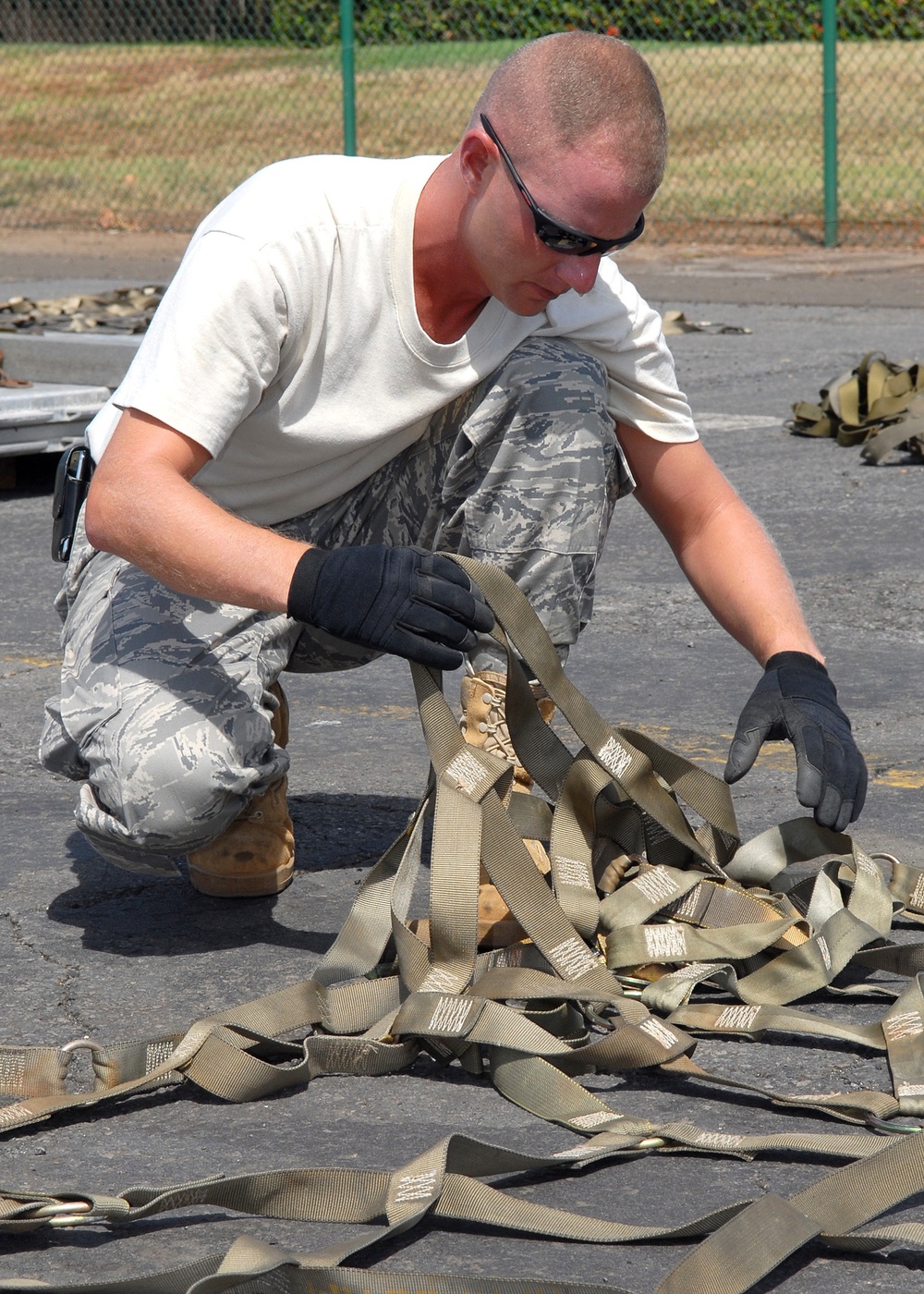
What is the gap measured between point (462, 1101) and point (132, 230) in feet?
45.4

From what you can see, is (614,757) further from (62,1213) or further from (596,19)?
(596,19)

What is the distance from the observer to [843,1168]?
69.4 inches

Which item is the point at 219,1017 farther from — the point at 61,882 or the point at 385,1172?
the point at 61,882

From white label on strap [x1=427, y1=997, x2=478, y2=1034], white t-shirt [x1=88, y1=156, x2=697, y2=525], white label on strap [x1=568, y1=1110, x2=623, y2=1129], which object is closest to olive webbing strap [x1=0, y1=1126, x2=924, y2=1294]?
white label on strap [x1=568, y1=1110, x2=623, y2=1129]

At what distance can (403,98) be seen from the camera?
15219mm

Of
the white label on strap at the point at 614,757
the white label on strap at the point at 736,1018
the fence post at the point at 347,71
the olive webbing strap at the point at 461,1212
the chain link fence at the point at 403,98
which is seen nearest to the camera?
the olive webbing strap at the point at 461,1212

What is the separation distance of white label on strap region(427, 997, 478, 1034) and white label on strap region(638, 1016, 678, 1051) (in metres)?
0.21

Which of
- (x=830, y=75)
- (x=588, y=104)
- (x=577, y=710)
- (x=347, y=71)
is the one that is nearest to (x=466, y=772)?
(x=577, y=710)

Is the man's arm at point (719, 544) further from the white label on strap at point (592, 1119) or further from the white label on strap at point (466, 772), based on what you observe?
the white label on strap at point (592, 1119)

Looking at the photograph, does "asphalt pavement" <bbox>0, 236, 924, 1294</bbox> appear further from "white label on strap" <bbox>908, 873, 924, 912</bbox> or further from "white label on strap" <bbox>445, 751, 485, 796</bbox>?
"white label on strap" <bbox>445, 751, 485, 796</bbox>

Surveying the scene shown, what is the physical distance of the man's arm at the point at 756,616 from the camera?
236 cm

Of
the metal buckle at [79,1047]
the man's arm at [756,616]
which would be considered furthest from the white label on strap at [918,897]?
the metal buckle at [79,1047]

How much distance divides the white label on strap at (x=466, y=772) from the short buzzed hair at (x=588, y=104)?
0.80 m

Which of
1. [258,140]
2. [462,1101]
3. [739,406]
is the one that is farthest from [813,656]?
[258,140]
